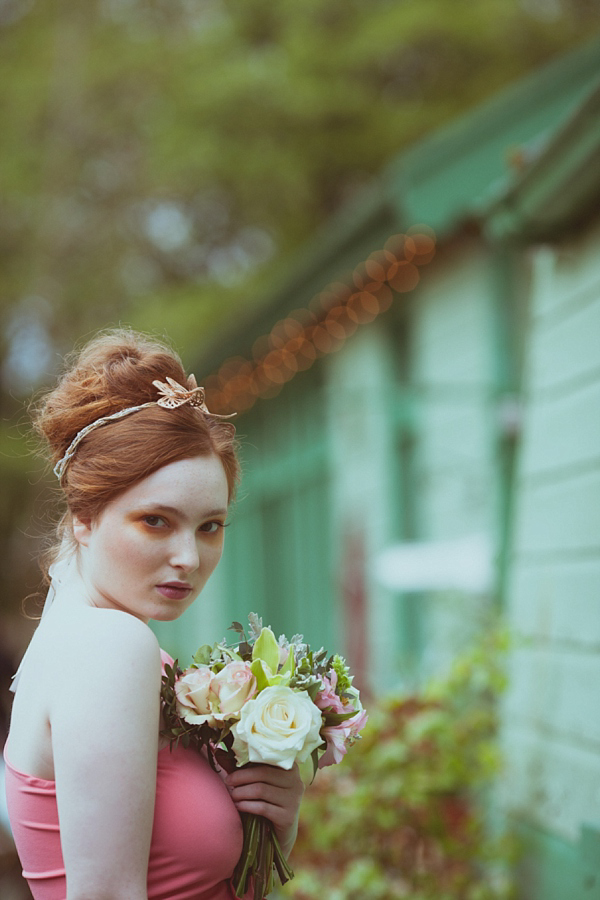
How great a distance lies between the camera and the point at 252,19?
14.1 metres

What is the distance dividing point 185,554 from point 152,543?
62 mm

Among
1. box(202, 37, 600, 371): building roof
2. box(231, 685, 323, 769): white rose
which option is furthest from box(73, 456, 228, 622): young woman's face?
box(202, 37, 600, 371): building roof

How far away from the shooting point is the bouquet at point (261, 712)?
180 centimetres

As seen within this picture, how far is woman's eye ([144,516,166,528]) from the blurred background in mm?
428

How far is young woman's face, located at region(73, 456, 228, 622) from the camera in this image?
1.90 m

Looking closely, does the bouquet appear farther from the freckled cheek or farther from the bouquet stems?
the freckled cheek

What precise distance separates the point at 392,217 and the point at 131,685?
4.41 meters

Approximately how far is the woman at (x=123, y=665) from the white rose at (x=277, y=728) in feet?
0.38

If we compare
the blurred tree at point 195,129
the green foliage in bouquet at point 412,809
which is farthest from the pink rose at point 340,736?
the blurred tree at point 195,129

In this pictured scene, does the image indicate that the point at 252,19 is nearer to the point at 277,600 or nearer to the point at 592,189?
the point at 277,600

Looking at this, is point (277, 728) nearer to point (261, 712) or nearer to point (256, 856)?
point (261, 712)

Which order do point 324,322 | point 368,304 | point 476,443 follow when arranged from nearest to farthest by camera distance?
point 476,443, point 368,304, point 324,322

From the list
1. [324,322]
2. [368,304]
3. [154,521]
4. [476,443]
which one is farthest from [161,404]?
[324,322]

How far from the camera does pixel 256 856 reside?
1.90 metres
